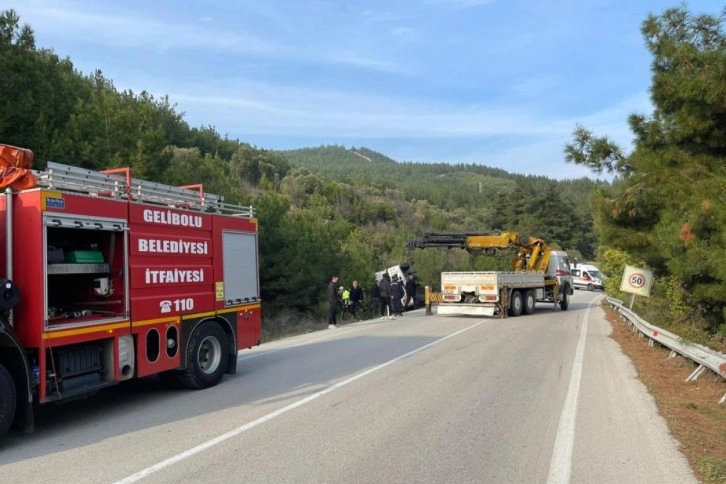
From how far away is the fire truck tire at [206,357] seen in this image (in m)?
9.14

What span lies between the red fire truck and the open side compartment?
0.6 inches

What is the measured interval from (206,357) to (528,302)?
58.8 feet

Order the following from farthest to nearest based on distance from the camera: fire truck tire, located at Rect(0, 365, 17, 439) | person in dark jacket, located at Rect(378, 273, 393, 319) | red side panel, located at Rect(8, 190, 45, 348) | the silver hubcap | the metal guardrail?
person in dark jacket, located at Rect(378, 273, 393, 319) → the silver hubcap → the metal guardrail → red side panel, located at Rect(8, 190, 45, 348) → fire truck tire, located at Rect(0, 365, 17, 439)

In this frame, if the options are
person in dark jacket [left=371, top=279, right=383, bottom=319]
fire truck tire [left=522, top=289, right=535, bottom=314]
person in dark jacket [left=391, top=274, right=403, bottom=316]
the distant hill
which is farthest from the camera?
the distant hill

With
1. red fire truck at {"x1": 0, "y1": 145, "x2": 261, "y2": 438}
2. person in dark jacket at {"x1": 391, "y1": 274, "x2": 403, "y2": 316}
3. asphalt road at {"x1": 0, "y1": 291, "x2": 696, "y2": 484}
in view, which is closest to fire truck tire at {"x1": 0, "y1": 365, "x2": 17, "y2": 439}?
red fire truck at {"x1": 0, "y1": 145, "x2": 261, "y2": 438}

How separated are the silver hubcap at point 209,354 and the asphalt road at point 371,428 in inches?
18.9

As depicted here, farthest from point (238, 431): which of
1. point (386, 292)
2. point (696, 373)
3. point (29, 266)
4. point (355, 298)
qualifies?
point (355, 298)

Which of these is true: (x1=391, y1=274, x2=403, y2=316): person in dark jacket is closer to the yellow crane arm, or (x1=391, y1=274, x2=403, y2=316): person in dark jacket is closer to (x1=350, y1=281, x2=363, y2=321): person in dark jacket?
(x1=350, y1=281, x2=363, y2=321): person in dark jacket

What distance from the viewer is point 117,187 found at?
315 inches

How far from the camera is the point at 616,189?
13141 mm

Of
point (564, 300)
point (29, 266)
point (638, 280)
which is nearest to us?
point (29, 266)

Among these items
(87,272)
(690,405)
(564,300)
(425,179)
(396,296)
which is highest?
(425,179)

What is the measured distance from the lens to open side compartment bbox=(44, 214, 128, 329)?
7.26 meters

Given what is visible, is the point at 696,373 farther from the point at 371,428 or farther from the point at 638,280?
the point at 638,280
